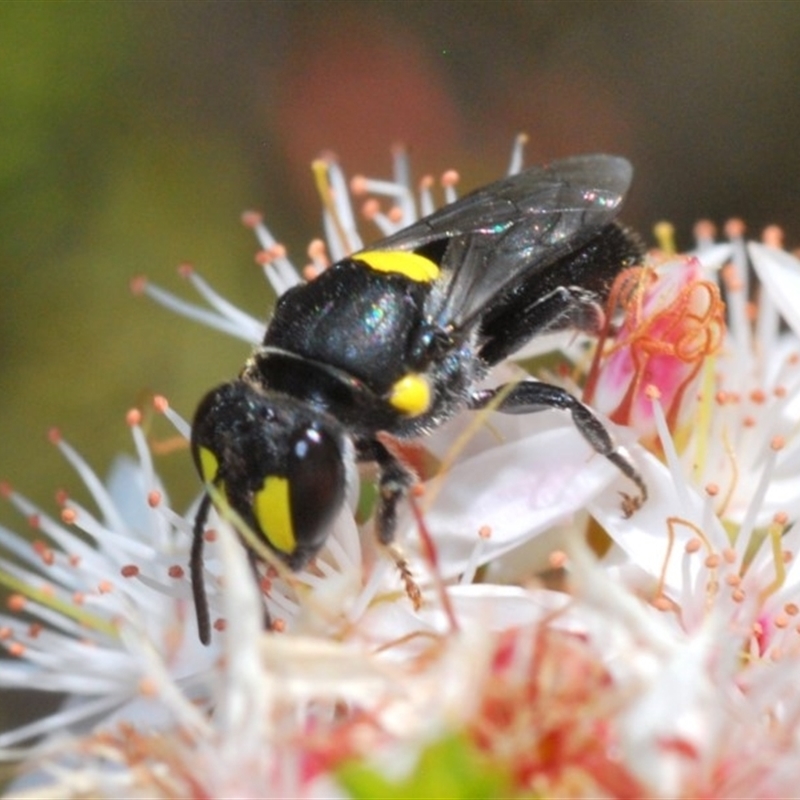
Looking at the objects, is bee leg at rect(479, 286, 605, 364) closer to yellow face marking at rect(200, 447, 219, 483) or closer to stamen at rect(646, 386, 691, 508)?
stamen at rect(646, 386, 691, 508)

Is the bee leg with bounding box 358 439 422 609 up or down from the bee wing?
down

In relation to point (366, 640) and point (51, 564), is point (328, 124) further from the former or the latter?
point (366, 640)

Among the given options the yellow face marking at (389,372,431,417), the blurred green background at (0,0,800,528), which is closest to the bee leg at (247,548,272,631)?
the yellow face marking at (389,372,431,417)

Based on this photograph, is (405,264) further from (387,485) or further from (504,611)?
(504,611)

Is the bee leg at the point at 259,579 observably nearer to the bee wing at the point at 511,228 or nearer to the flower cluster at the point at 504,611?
the flower cluster at the point at 504,611

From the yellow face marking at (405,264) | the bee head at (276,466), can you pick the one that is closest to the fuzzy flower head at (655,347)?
the yellow face marking at (405,264)

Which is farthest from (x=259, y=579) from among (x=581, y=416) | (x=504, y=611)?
(x=581, y=416)

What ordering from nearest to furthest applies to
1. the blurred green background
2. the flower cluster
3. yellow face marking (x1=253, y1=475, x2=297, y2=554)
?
the flower cluster, yellow face marking (x1=253, y1=475, x2=297, y2=554), the blurred green background
